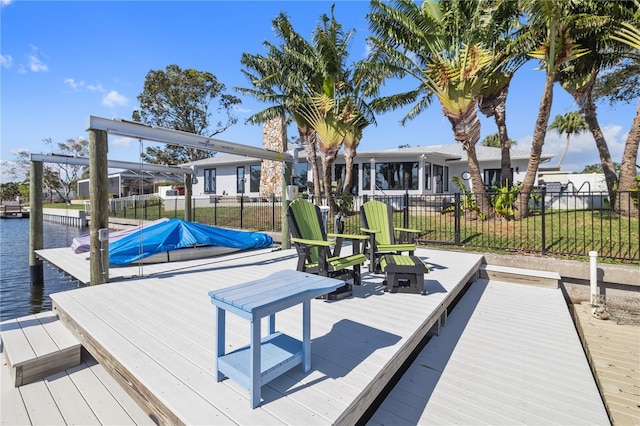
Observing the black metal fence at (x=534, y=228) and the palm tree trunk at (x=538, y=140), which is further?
the palm tree trunk at (x=538, y=140)

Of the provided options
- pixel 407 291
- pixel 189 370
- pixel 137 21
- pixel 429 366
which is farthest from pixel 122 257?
pixel 137 21

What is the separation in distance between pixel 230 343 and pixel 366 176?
1688 centimetres

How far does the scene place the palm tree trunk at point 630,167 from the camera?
9.16 metres

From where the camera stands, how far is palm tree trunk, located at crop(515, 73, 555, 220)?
8586mm

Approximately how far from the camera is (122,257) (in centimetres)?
585

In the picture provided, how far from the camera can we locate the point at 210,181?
24266mm

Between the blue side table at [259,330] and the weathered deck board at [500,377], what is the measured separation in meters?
0.80

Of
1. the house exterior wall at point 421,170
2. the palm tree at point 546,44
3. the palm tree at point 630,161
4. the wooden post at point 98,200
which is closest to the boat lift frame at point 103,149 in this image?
the wooden post at point 98,200

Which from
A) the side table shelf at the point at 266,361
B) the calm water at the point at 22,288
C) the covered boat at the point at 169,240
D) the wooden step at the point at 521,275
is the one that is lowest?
the calm water at the point at 22,288

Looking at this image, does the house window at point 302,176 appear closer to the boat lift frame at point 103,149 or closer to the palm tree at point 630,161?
the boat lift frame at point 103,149

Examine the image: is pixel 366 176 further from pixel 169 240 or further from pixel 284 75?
pixel 169 240

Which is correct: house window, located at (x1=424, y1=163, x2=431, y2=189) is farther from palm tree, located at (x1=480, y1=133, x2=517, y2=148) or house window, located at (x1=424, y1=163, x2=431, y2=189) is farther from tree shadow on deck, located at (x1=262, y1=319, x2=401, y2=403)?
palm tree, located at (x1=480, y1=133, x2=517, y2=148)

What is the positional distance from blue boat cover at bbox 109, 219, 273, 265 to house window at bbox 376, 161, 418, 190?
12.1 m

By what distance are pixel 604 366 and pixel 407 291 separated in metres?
2.22
